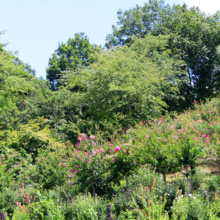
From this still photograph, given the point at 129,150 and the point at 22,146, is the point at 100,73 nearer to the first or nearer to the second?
the point at 22,146

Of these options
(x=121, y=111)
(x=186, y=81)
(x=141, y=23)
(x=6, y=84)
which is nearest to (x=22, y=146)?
(x=6, y=84)

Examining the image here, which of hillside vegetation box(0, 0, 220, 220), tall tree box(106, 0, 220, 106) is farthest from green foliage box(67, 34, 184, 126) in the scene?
tall tree box(106, 0, 220, 106)

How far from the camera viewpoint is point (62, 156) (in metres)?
7.64

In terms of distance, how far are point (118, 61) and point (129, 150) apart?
6838mm

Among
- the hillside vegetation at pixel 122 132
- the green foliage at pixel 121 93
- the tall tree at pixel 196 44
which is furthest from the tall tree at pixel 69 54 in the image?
the green foliage at pixel 121 93

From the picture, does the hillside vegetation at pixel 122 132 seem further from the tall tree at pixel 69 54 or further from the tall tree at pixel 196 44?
the tall tree at pixel 69 54

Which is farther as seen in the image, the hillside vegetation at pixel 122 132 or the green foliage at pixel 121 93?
the green foliage at pixel 121 93

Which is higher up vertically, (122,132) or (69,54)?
(69,54)

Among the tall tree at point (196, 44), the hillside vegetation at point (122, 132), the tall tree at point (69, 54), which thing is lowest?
the hillside vegetation at point (122, 132)

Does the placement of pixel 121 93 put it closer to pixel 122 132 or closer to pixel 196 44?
pixel 122 132

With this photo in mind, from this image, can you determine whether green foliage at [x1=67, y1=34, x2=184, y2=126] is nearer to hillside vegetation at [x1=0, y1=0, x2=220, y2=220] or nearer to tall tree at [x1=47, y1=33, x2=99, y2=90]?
hillside vegetation at [x1=0, y1=0, x2=220, y2=220]

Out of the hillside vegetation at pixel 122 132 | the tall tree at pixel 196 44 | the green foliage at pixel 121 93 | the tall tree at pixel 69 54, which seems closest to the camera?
the hillside vegetation at pixel 122 132

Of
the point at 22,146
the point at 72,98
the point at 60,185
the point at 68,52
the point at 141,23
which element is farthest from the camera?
the point at 68,52

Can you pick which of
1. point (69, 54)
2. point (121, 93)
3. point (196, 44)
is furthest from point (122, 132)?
point (69, 54)
